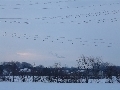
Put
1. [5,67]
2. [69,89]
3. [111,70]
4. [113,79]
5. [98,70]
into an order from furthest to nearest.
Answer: [5,67] < [98,70] < [111,70] < [113,79] < [69,89]

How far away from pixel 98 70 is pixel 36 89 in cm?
2250

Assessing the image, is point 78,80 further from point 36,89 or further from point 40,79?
point 36,89

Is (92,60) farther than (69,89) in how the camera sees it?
Yes

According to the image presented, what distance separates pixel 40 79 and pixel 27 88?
Answer: 11352 millimetres

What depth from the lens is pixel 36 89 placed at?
842 inches

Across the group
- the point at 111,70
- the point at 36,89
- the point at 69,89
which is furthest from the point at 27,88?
the point at 111,70

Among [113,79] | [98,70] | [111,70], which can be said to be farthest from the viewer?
[98,70]

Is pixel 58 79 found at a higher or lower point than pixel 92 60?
lower

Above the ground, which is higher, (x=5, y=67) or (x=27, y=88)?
(x=5, y=67)

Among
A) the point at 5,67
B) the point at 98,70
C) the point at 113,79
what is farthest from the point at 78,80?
the point at 5,67

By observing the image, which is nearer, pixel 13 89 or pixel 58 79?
pixel 13 89

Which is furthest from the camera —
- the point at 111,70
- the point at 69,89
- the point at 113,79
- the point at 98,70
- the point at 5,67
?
the point at 5,67

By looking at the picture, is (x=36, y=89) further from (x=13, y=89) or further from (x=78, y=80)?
(x=78, y=80)

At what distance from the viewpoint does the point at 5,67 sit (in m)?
48.0
